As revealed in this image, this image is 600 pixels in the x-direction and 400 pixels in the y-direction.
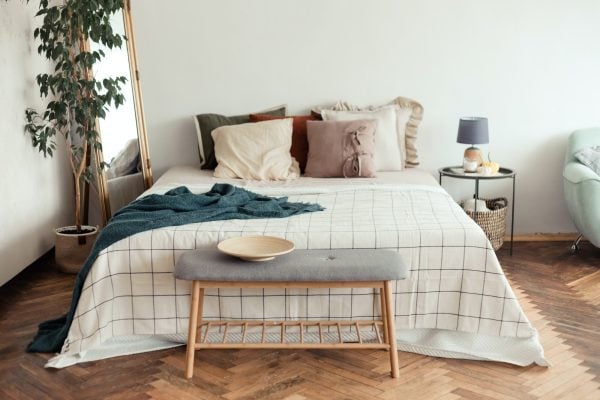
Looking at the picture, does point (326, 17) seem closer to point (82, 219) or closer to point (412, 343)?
point (82, 219)

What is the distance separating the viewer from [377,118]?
476 cm

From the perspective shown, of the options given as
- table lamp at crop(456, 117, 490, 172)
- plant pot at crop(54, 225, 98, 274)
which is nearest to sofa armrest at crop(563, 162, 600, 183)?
table lamp at crop(456, 117, 490, 172)

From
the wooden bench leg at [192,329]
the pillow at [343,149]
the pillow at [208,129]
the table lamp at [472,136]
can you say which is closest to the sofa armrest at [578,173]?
the table lamp at [472,136]

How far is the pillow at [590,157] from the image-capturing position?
4.69 meters

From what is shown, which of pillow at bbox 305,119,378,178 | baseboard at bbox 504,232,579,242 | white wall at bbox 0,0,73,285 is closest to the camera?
white wall at bbox 0,0,73,285

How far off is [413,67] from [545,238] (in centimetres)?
154

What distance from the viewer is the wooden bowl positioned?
2.96 m

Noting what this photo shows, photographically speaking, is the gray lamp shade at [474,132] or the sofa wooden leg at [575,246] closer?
the gray lamp shade at [474,132]

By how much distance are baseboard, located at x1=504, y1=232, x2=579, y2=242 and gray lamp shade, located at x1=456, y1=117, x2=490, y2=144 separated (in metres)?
0.86

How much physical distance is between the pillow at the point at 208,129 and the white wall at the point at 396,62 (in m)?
0.13

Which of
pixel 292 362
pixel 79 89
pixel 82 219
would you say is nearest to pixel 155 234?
pixel 292 362

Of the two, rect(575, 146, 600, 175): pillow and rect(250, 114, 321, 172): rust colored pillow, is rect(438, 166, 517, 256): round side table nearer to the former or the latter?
rect(575, 146, 600, 175): pillow

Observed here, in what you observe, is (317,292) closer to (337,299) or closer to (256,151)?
(337,299)

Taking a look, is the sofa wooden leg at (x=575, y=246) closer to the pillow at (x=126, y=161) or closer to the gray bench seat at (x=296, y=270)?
the gray bench seat at (x=296, y=270)
